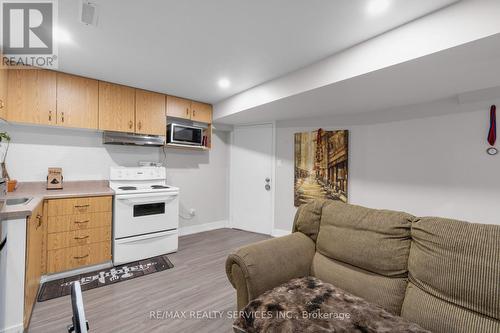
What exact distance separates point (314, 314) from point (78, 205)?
259cm

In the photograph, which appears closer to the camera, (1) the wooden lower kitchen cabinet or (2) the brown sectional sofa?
(2) the brown sectional sofa

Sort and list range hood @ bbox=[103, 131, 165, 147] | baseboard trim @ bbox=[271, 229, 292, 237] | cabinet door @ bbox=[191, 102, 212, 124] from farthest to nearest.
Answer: baseboard trim @ bbox=[271, 229, 292, 237]
cabinet door @ bbox=[191, 102, 212, 124]
range hood @ bbox=[103, 131, 165, 147]

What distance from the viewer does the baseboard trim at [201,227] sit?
13.0 feet

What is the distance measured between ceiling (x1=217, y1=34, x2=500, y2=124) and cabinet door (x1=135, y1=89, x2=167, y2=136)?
51.6 inches

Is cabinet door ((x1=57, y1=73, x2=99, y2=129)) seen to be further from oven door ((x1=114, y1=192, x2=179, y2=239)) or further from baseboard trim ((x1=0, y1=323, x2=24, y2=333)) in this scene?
baseboard trim ((x1=0, y1=323, x2=24, y2=333))

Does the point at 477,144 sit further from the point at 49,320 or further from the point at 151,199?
the point at 49,320

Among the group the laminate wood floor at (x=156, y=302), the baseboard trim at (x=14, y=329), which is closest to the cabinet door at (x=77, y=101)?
the laminate wood floor at (x=156, y=302)

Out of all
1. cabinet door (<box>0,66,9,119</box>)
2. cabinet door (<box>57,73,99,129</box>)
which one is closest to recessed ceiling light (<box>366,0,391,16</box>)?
cabinet door (<box>57,73,99,129</box>)

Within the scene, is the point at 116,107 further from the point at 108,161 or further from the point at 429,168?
the point at 429,168

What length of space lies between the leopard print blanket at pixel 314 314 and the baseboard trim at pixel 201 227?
2.90 m

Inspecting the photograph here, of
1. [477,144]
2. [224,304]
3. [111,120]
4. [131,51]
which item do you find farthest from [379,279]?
[111,120]

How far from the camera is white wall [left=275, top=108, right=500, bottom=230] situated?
7.34 feet

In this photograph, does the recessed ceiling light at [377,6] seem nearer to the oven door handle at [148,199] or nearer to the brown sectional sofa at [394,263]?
the brown sectional sofa at [394,263]

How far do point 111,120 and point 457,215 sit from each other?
13.9 ft
